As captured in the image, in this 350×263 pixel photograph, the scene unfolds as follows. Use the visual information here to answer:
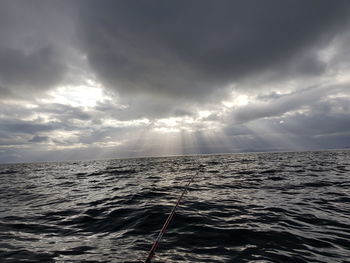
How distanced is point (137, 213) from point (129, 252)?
12.6 feet

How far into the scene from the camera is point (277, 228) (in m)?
6.98

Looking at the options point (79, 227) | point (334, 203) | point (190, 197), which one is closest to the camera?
point (79, 227)

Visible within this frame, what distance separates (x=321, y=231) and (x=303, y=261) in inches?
105

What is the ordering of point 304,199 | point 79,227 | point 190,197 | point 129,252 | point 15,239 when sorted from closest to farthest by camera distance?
point 129,252, point 15,239, point 79,227, point 304,199, point 190,197

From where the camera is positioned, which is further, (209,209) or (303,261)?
(209,209)

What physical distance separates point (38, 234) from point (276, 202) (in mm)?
11016

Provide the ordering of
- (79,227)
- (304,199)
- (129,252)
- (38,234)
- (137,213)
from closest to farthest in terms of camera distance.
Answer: (129,252) → (38,234) → (79,227) → (137,213) → (304,199)

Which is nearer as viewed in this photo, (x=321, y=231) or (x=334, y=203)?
(x=321, y=231)

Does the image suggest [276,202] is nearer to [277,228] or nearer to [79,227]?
[277,228]

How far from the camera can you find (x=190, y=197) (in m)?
12.5

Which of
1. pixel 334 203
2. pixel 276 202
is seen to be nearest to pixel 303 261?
pixel 276 202

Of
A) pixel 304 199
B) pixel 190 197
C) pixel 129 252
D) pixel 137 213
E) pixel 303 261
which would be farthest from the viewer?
pixel 190 197

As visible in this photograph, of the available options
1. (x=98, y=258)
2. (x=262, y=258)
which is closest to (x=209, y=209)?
(x=262, y=258)

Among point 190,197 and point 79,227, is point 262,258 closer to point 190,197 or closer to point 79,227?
point 79,227
